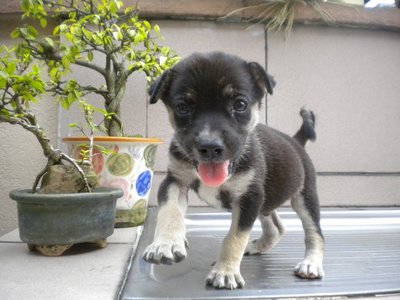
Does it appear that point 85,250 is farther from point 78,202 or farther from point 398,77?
point 398,77

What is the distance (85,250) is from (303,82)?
230cm

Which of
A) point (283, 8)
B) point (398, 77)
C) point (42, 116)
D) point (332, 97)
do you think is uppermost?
point (283, 8)

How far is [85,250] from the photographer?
Result: 1.72 m

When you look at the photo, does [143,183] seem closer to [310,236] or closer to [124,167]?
[124,167]

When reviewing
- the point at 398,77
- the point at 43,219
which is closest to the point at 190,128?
the point at 43,219

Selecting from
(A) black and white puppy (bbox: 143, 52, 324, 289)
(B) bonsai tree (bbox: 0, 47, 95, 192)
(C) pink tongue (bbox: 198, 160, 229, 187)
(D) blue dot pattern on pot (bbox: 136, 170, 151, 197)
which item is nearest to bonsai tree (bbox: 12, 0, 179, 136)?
(B) bonsai tree (bbox: 0, 47, 95, 192)

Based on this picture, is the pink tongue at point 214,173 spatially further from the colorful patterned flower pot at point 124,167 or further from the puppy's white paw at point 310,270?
the colorful patterned flower pot at point 124,167

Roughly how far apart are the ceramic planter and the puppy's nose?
25.9 inches

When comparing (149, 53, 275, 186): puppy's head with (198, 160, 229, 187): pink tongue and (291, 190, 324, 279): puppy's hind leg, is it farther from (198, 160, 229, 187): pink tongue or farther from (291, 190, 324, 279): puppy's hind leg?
(291, 190, 324, 279): puppy's hind leg

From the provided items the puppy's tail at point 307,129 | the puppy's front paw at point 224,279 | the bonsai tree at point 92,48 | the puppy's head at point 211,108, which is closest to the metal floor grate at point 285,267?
the puppy's front paw at point 224,279

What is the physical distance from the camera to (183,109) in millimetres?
1341

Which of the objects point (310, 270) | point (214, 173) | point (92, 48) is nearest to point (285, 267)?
point (310, 270)

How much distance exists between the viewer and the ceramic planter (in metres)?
1.54

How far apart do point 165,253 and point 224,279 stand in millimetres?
234
